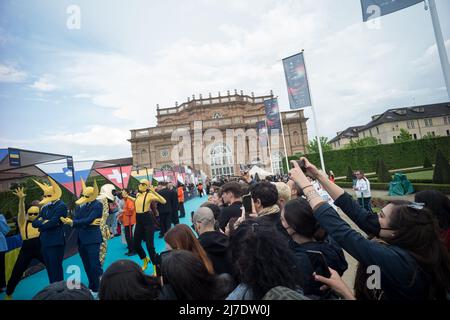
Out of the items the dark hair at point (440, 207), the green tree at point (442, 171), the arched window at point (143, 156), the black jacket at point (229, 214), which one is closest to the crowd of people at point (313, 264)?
the dark hair at point (440, 207)

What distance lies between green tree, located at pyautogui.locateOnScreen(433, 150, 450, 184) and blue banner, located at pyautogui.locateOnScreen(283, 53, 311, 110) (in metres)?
8.09

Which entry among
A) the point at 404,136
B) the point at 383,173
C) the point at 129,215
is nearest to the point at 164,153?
the point at 383,173

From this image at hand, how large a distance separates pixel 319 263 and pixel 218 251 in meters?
1.16

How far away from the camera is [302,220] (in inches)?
78.8

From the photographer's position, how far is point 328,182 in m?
1.83

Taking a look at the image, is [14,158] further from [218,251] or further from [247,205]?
[218,251]

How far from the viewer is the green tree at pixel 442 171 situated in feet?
42.2

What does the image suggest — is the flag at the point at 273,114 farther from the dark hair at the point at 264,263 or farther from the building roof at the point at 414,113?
the building roof at the point at 414,113

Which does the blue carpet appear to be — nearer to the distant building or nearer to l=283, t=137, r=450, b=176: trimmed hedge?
l=283, t=137, r=450, b=176: trimmed hedge

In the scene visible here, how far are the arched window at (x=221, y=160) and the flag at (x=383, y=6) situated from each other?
37483mm

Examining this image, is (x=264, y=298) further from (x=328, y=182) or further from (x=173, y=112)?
(x=173, y=112)

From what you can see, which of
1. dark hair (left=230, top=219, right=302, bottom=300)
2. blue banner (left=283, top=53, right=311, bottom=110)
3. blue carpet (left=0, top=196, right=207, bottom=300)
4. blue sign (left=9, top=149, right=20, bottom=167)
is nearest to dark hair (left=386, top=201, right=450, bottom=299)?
dark hair (left=230, top=219, right=302, bottom=300)

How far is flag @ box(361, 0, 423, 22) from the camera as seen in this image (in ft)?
18.6
